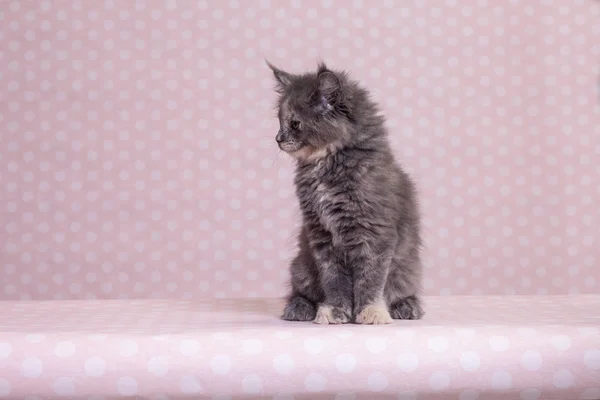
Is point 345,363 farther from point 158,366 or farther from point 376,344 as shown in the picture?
point 158,366

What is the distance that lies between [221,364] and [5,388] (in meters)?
0.52

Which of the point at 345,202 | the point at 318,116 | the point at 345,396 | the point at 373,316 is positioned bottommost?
the point at 345,396

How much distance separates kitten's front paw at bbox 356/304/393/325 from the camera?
76.4 inches

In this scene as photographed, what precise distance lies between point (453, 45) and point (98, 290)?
2105 mm

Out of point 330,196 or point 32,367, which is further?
point 330,196

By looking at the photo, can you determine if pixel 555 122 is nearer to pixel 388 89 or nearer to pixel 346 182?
pixel 388 89

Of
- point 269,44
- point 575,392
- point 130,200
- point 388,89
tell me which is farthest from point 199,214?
point 575,392

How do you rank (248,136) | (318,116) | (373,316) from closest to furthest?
(373,316) < (318,116) < (248,136)

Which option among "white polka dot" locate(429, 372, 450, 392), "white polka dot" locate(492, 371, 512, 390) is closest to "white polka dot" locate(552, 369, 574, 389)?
"white polka dot" locate(492, 371, 512, 390)

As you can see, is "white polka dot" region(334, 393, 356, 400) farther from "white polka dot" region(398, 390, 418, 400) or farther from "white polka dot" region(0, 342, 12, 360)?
"white polka dot" region(0, 342, 12, 360)

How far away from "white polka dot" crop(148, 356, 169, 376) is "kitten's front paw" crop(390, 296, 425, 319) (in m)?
0.78

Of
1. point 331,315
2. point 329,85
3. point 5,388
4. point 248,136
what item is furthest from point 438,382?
point 248,136

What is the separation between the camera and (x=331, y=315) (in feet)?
6.54

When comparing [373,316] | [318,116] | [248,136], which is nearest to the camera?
[373,316]
